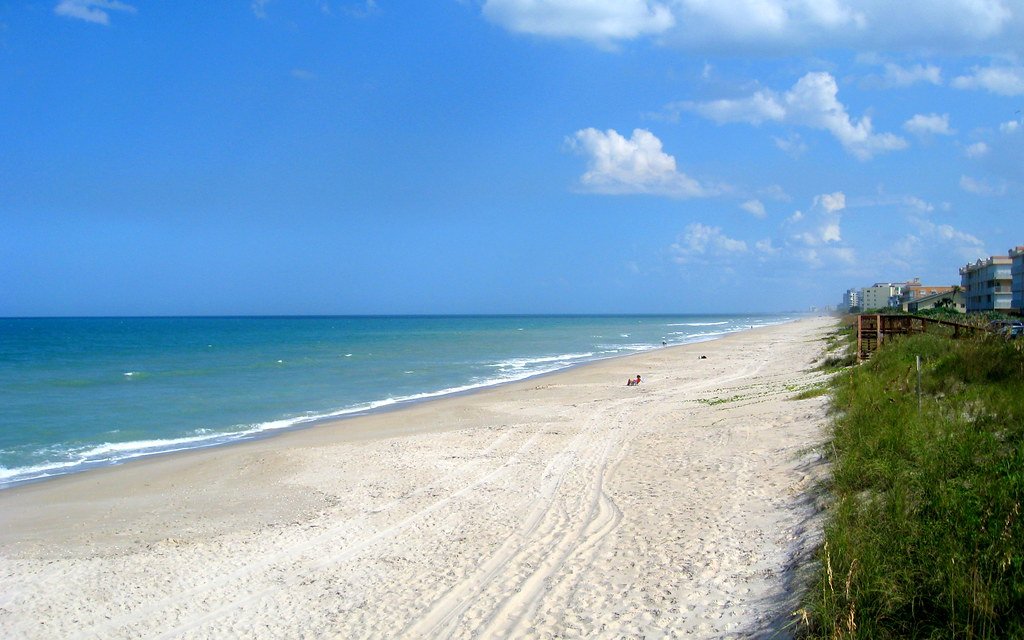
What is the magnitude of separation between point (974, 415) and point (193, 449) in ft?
52.3

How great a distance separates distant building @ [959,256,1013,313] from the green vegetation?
67518mm

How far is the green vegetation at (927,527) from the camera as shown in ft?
13.3

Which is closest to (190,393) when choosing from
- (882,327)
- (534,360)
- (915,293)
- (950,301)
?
(534,360)

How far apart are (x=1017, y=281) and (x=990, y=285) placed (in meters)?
8.02

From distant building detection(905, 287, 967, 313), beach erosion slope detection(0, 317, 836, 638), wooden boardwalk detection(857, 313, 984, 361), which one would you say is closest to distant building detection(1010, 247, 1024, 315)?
distant building detection(905, 287, 967, 313)

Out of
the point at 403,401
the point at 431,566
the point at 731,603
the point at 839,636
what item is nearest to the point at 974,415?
the point at 731,603

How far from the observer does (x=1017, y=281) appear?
205 feet

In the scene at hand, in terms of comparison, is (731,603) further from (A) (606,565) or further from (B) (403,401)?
(B) (403,401)

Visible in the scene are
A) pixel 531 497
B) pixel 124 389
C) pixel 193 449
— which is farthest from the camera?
pixel 124 389

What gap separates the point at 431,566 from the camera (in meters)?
7.82

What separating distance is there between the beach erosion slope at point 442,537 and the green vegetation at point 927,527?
58 centimetres

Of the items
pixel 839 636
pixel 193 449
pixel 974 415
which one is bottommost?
pixel 193 449

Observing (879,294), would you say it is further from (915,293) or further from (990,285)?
(990,285)

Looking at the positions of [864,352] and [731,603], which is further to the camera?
[864,352]
